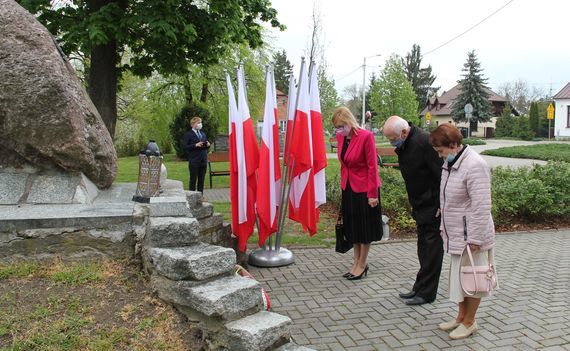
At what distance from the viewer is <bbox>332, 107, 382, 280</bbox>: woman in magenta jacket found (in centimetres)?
545

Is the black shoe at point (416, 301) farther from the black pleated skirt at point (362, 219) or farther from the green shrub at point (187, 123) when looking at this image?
the green shrub at point (187, 123)

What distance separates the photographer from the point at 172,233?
3730 mm

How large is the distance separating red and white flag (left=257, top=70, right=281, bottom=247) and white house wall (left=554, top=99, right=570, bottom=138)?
53.1 metres

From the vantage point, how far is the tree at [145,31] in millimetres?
9391

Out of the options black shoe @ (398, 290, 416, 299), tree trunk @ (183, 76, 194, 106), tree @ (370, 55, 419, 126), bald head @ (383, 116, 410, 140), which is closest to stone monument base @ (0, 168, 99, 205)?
bald head @ (383, 116, 410, 140)

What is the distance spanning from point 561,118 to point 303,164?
2135 inches

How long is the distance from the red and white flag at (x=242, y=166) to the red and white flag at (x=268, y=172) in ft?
0.48

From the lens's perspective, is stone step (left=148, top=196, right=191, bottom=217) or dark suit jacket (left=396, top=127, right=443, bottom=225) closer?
stone step (left=148, top=196, right=191, bottom=217)

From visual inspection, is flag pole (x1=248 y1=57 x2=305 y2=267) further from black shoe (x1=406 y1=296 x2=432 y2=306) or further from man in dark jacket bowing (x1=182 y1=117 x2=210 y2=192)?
man in dark jacket bowing (x1=182 y1=117 x2=210 y2=192)

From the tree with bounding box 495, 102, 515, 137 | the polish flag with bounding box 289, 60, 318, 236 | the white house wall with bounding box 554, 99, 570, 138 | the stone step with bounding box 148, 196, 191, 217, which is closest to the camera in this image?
the stone step with bounding box 148, 196, 191, 217

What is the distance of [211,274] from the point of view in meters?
3.42

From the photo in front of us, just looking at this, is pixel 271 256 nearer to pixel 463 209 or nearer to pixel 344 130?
pixel 344 130

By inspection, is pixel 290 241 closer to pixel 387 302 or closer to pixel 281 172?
pixel 281 172

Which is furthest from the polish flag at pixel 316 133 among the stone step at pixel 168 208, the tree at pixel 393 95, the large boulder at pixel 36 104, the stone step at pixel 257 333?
the tree at pixel 393 95
